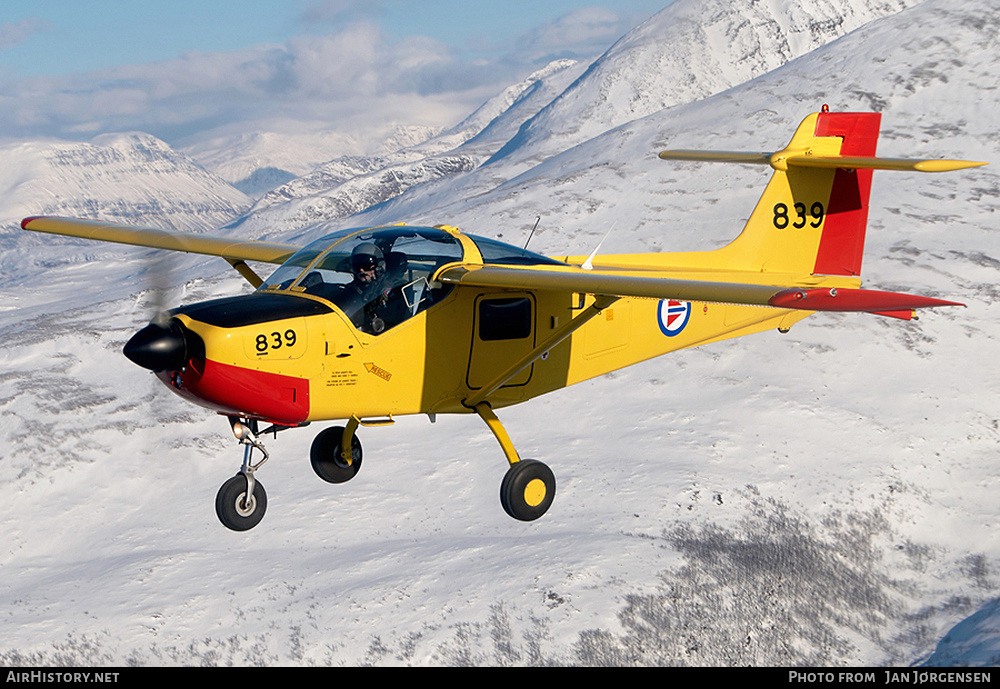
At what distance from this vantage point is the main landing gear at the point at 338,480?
34.9ft

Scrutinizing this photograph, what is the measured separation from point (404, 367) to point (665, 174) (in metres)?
63.8

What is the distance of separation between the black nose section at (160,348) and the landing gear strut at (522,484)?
3.96 meters

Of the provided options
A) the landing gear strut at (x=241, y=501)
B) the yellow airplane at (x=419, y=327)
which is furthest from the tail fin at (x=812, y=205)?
the landing gear strut at (x=241, y=501)

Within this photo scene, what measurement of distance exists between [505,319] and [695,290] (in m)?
2.78

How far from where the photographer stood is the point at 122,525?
50.3 m

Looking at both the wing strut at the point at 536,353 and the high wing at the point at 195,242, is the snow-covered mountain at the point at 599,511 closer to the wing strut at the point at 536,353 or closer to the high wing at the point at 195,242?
the high wing at the point at 195,242

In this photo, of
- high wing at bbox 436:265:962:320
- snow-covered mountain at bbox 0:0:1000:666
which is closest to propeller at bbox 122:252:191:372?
Result: high wing at bbox 436:265:962:320

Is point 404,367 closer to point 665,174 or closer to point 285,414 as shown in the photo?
point 285,414

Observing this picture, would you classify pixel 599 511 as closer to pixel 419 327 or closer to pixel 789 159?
pixel 789 159

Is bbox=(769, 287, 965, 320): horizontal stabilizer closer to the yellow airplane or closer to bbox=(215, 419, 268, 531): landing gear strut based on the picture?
the yellow airplane

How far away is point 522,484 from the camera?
11055mm

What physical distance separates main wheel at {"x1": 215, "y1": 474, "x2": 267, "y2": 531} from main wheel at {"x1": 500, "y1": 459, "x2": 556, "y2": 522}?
316 cm

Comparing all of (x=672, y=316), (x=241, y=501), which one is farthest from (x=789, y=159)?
(x=241, y=501)

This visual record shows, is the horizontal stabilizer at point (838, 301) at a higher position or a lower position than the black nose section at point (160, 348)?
higher
